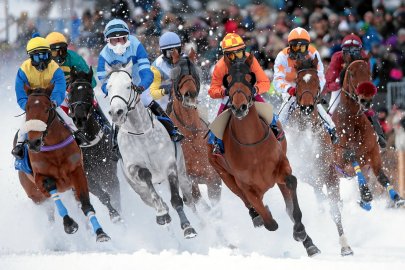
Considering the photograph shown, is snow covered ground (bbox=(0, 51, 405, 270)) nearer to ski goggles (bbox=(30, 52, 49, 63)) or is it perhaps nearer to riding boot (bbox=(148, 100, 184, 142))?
riding boot (bbox=(148, 100, 184, 142))

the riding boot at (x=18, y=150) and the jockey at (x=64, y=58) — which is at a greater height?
the jockey at (x=64, y=58)

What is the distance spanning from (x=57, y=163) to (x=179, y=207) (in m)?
1.69

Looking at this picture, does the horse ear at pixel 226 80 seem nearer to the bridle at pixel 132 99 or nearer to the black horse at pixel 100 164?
the bridle at pixel 132 99

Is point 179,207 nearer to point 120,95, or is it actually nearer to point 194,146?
point 120,95

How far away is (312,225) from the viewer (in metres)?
13.8

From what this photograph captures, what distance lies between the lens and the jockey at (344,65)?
1317cm

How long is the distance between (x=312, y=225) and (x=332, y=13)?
699 cm

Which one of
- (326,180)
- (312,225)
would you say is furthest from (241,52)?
(312,225)

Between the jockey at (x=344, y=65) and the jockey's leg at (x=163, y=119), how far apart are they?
250 centimetres

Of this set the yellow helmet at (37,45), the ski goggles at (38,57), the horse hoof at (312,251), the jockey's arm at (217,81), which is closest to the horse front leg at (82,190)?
the ski goggles at (38,57)

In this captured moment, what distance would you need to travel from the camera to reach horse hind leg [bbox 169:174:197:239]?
1099 cm

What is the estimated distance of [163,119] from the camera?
470 inches

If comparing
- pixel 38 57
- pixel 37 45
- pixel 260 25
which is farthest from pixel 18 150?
pixel 260 25

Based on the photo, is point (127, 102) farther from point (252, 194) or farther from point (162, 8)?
point (162, 8)
